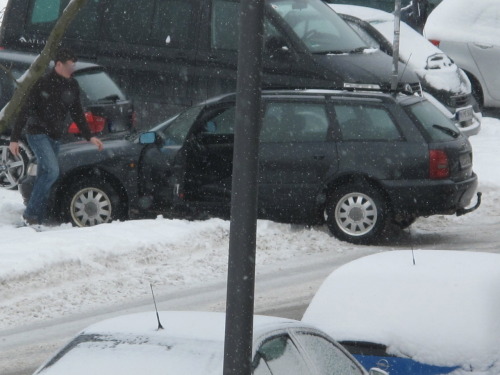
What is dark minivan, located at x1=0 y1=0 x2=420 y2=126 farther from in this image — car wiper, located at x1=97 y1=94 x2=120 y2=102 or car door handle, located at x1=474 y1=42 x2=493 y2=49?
car door handle, located at x1=474 y1=42 x2=493 y2=49

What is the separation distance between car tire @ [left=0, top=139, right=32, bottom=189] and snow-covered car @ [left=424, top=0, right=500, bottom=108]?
26.7ft

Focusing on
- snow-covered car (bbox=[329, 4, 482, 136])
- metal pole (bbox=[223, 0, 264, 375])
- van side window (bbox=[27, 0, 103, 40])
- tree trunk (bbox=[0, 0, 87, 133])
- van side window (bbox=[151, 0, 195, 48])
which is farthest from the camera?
snow-covered car (bbox=[329, 4, 482, 136])

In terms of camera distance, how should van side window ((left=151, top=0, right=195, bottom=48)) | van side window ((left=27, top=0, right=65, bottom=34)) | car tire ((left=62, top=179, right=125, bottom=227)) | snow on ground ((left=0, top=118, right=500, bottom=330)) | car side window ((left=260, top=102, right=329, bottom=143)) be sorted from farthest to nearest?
van side window ((left=27, top=0, right=65, bottom=34)) → van side window ((left=151, top=0, right=195, bottom=48)) → car tire ((left=62, top=179, right=125, bottom=227)) → car side window ((left=260, top=102, right=329, bottom=143)) → snow on ground ((left=0, top=118, right=500, bottom=330))

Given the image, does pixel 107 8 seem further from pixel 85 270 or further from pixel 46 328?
pixel 46 328

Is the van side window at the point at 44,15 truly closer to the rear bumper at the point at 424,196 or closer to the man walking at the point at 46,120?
the man walking at the point at 46,120

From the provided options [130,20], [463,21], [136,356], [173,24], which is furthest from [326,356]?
[463,21]

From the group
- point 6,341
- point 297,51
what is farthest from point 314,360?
point 297,51

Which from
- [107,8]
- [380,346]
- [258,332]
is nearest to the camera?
[258,332]

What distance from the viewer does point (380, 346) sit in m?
7.14

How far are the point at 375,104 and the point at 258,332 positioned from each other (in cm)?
771

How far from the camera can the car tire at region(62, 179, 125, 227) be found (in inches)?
525

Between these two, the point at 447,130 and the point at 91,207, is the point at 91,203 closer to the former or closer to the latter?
the point at 91,207


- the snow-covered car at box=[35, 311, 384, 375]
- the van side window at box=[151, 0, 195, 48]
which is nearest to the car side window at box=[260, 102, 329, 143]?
the van side window at box=[151, 0, 195, 48]

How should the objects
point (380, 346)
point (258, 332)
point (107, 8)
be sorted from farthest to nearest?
point (107, 8) → point (380, 346) → point (258, 332)
